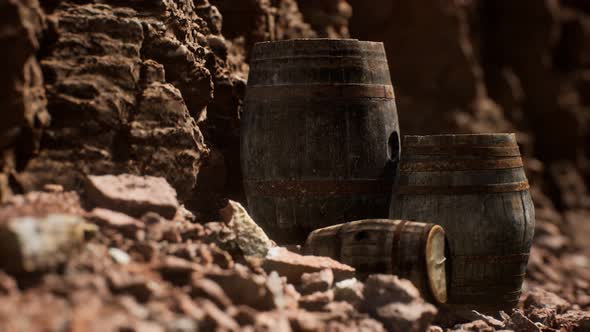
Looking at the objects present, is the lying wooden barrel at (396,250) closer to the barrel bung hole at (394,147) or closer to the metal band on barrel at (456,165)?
the metal band on barrel at (456,165)

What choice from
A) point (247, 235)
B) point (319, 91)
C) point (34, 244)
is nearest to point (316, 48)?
point (319, 91)

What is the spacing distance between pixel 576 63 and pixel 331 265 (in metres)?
14.4

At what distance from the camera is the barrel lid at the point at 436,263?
4.89 meters

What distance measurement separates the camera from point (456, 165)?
541 centimetres

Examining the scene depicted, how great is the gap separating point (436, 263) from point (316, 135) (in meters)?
1.10

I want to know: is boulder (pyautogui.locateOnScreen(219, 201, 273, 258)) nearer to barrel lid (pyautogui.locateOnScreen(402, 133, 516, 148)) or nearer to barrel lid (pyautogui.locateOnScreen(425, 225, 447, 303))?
barrel lid (pyautogui.locateOnScreen(425, 225, 447, 303))

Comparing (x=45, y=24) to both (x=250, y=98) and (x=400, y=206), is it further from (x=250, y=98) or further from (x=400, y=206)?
(x=400, y=206)

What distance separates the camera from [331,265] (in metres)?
4.79

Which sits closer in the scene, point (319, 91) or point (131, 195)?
point (131, 195)

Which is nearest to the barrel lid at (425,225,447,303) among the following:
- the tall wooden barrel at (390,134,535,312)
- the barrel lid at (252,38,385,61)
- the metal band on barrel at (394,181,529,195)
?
the tall wooden barrel at (390,134,535,312)

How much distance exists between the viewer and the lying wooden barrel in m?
4.87

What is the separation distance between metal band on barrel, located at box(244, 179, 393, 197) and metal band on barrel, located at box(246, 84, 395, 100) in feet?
1.64

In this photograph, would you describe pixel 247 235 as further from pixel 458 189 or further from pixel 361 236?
pixel 458 189

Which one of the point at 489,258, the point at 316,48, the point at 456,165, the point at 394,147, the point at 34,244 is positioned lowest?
the point at 489,258
